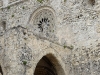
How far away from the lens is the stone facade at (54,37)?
386 inches

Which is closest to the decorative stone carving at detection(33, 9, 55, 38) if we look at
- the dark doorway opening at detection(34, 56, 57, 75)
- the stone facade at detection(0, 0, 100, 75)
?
the stone facade at detection(0, 0, 100, 75)

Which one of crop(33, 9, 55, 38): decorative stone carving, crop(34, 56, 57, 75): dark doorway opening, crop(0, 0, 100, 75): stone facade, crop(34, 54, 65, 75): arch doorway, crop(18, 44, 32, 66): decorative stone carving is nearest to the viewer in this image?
crop(18, 44, 32, 66): decorative stone carving

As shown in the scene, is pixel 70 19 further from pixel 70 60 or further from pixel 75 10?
pixel 70 60

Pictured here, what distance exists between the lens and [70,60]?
1165cm

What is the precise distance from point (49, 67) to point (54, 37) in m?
1.34

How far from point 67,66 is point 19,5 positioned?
456 cm

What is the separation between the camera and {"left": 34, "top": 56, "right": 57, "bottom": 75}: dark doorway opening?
38.9ft

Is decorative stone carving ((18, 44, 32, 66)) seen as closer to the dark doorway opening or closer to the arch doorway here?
the arch doorway

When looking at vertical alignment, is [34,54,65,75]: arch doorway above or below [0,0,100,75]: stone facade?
below

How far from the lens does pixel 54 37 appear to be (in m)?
12.2

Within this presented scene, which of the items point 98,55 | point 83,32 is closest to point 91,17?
point 83,32

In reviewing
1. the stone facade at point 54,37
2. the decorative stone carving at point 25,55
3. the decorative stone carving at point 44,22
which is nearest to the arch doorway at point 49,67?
the stone facade at point 54,37

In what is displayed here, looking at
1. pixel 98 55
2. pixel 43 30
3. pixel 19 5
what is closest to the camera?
pixel 98 55

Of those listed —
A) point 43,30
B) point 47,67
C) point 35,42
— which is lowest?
point 47,67
